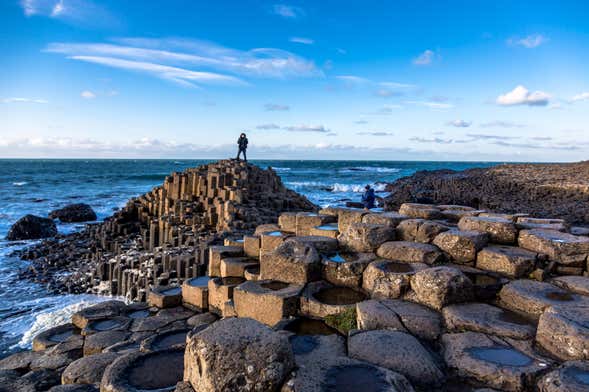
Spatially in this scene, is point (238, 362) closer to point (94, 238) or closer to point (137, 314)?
point (137, 314)

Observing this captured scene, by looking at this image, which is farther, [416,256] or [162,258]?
[162,258]

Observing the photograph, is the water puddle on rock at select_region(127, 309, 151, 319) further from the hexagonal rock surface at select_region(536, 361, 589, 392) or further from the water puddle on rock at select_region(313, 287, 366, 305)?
the hexagonal rock surface at select_region(536, 361, 589, 392)

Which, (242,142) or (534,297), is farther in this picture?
(242,142)

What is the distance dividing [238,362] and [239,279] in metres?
3.97

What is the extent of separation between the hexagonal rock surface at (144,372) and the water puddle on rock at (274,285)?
5.59 ft

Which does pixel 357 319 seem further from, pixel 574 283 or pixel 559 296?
pixel 574 283

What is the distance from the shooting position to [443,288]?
14.1 feet

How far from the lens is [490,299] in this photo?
455 centimetres

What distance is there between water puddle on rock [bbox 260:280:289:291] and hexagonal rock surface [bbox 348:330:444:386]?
1741 mm

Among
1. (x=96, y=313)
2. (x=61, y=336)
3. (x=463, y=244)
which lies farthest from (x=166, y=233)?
(x=463, y=244)

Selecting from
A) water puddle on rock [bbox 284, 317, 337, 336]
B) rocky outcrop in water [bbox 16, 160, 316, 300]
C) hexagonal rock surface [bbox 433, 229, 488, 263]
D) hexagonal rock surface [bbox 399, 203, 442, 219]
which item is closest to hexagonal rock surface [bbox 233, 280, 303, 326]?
water puddle on rock [bbox 284, 317, 337, 336]

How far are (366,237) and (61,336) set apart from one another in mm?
5110

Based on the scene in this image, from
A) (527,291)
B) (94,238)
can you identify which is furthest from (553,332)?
(94,238)

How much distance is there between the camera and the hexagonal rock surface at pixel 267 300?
4938 millimetres
